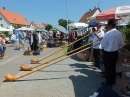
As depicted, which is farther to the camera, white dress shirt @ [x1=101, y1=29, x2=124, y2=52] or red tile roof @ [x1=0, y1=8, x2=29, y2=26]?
red tile roof @ [x1=0, y1=8, x2=29, y2=26]

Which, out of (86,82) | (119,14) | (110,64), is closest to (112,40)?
(110,64)

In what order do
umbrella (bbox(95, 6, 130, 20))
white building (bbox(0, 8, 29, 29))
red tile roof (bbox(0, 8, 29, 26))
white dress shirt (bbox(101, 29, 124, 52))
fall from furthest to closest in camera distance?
red tile roof (bbox(0, 8, 29, 26))
white building (bbox(0, 8, 29, 29))
umbrella (bbox(95, 6, 130, 20))
white dress shirt (bbox(101, 29, 124, 52))

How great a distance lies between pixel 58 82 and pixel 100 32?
2.59 meters

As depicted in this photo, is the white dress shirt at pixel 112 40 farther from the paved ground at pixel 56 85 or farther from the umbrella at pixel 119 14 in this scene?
the paved ground at pixel 56 85

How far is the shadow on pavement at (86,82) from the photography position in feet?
14.9

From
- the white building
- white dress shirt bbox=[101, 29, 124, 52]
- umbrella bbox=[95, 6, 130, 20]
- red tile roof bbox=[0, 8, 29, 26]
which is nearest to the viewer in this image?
white dress shirt bbox=[101, 29, 124, 52]

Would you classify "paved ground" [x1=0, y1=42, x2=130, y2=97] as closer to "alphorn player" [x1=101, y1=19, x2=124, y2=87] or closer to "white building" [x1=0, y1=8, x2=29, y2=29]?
"alphorn player" [x1=101, y1=19, x2=124, y2=87]

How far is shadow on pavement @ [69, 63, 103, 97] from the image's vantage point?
4.53 meters

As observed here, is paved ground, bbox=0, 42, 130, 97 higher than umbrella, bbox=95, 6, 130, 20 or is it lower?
lower

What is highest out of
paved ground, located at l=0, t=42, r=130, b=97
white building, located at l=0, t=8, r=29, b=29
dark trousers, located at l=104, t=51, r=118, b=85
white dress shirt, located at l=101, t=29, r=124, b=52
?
white building, located at l=0, t=8, r=29, b=29

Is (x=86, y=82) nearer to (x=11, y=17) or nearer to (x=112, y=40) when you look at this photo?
(x=112, y=40)

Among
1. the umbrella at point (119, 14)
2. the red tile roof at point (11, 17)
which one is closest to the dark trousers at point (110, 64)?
the umbrella at point (119, 14)

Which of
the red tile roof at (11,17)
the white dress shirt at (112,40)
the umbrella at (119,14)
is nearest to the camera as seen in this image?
the white dress shirt at (112,40)

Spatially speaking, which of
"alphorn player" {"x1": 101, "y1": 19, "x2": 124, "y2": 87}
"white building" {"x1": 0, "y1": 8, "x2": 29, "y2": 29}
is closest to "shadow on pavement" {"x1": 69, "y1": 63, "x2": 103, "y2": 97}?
"alphorn player" {"x1": 101, "y1": 19, "x2": 124, "y2": 87}
